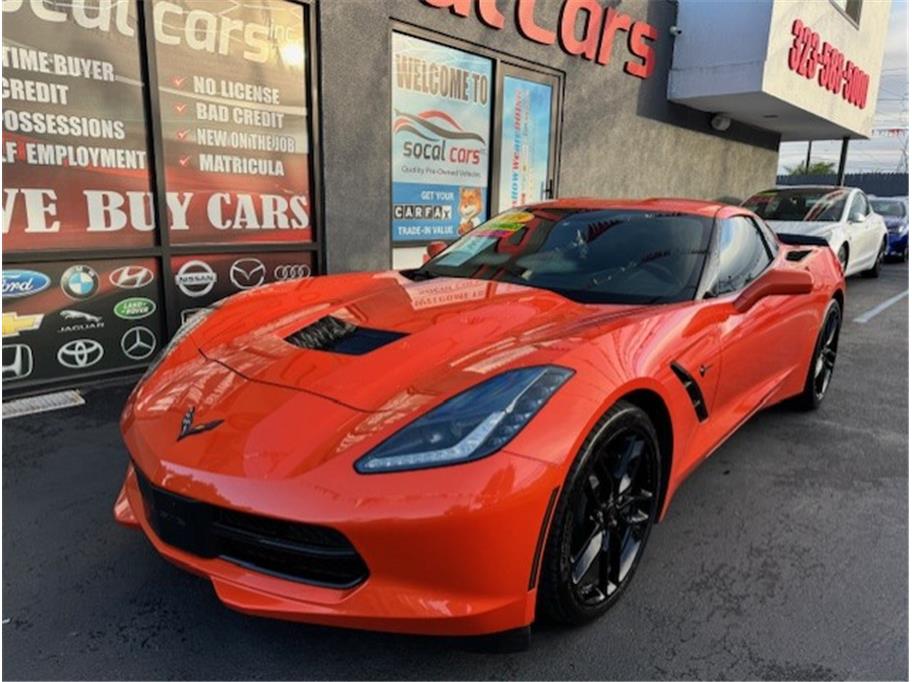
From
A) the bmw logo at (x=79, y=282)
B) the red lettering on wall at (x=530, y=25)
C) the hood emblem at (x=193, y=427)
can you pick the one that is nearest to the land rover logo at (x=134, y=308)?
the bmw logo at (x=79, y=282)

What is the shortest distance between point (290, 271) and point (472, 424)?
447 centimetres

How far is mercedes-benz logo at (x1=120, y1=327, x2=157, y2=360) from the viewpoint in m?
4.89

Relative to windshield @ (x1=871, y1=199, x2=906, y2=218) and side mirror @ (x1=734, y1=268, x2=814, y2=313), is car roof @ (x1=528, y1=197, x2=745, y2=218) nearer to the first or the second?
side mirror @ (x1=734, y1=268, x2=814, y2=313)

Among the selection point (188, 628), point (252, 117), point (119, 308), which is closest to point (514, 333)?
point (188, 628)

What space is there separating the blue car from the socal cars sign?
23.3 ft

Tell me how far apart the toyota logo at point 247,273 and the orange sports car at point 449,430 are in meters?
2.50

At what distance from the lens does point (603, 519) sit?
2121 mm

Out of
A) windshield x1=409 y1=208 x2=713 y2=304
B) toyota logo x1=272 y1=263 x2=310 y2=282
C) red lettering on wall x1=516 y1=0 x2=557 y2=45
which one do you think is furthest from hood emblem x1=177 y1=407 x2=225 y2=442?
red lettering on wall x1=516 y1=0 x2=557 y2=45

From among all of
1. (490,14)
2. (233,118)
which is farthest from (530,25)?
(233,118)

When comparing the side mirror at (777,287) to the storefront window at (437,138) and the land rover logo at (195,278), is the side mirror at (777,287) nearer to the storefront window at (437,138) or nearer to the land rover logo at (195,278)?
the land rover logo at (195,278)

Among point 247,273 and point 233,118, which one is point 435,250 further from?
point 233,118

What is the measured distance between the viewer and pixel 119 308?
4809mm

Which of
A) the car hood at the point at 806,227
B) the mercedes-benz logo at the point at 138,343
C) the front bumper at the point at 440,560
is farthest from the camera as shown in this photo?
the car hood at the point at 806,227

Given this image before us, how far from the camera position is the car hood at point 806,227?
855 cm
